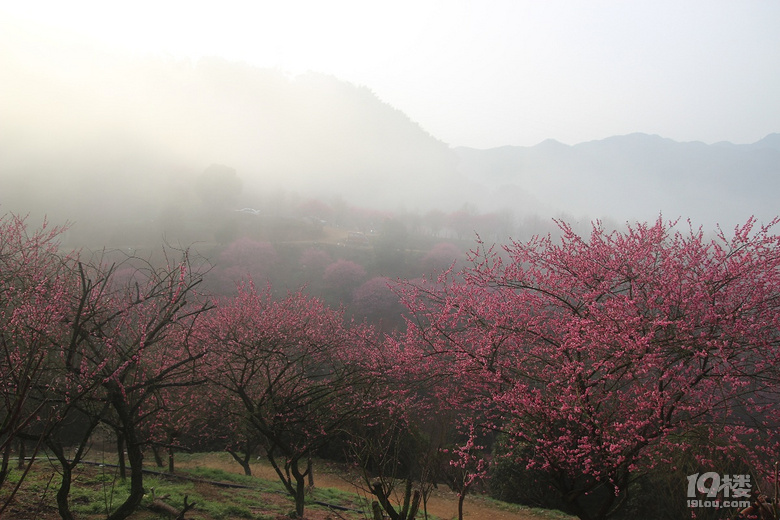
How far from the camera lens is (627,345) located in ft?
18.1

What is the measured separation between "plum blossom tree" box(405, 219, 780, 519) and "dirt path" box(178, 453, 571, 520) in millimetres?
4629

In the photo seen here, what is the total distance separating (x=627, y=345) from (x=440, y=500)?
1054 cm

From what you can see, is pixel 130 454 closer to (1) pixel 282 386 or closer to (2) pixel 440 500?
(1) pixel 282 386

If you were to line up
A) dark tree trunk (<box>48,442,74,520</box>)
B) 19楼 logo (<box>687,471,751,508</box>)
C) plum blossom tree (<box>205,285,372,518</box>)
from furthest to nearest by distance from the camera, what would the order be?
plum blossom tree (<box>205,285,372,518</box>), 19楼 logo (<box>687,471,751,508</box>), dark tree trunk (<box>48,442,74,520</box>)

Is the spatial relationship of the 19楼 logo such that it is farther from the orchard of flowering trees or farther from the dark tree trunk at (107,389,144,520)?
the dark tree trunk at (107,389,144,520)

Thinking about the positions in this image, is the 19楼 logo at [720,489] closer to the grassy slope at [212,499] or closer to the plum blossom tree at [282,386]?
the grassy slope at [212,499]

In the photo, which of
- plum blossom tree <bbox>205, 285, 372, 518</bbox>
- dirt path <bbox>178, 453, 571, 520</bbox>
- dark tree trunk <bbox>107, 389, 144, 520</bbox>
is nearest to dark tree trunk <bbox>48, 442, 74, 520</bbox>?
dark tree trunk <bbox>107, 389, 144, 520</bbox>

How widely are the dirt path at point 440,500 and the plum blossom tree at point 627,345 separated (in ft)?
15.2

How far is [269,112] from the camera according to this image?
426 ft

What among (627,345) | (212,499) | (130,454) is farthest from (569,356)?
(212,499)

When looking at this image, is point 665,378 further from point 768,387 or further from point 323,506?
point 323,506

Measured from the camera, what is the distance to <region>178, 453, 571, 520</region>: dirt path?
1250 centimetres

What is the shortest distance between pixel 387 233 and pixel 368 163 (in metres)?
78.6

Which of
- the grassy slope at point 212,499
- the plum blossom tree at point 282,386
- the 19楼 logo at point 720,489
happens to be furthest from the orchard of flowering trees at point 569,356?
the grassy slope at point 212,499
